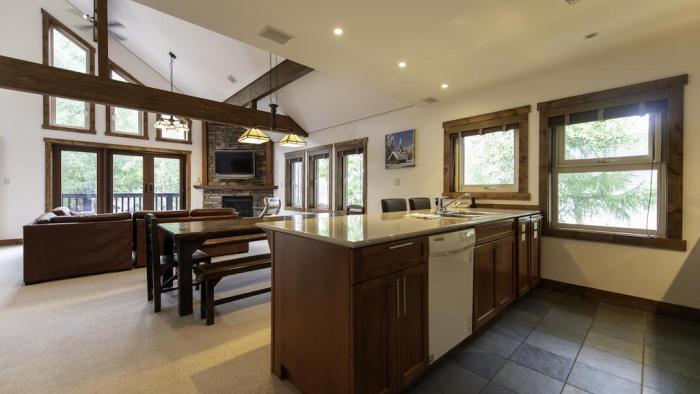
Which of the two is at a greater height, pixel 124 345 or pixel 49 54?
pixel 49 54

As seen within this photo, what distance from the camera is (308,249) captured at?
4.82 ft

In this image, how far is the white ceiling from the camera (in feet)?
6.86

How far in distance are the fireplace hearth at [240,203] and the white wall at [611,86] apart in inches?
222

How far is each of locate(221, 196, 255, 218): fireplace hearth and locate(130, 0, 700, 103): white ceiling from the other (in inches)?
230

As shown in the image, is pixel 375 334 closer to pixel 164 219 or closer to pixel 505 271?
pixel 505 271

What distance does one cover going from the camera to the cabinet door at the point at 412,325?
4.78 ft

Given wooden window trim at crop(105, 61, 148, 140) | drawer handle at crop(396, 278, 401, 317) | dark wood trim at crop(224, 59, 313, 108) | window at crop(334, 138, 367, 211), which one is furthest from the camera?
wooden window trim at crop(105, 61, 148, 140)

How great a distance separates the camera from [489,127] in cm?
376

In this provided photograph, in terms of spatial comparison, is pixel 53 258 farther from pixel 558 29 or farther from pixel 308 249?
pixel 558 29

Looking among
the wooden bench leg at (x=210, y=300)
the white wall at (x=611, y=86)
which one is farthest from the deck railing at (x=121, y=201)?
the white wall at (x=611, y=86)

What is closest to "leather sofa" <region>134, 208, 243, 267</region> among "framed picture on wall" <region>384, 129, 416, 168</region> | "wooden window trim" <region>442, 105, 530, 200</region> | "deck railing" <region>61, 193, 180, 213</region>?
"framed picture on wall" <region>384, 129, 416, 168</region>

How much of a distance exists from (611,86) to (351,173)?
157 inches

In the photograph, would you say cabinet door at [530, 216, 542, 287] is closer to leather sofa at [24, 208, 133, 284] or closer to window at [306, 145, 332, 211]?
window at [306, 145, 332, 211]

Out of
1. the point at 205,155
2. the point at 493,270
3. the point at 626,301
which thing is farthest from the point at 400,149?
the point at 205,155
